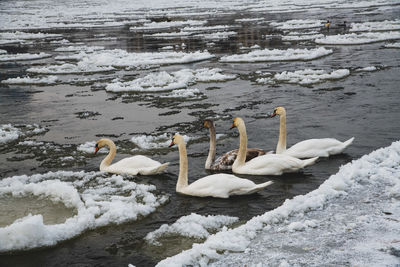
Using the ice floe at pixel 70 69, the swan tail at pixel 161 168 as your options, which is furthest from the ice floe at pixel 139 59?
the swan tail at pixel 161 168

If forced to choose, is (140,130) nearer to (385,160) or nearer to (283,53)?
(385,160)

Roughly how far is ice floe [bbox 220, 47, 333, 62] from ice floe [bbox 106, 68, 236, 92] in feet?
9.47

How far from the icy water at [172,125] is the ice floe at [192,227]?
0.15m

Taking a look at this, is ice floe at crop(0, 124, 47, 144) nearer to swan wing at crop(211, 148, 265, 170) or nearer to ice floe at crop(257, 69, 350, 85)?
swan wing at crop(211, 148, 265, 170)

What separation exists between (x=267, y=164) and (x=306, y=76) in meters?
8.18

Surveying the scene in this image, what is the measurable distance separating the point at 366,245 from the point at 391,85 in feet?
31.9

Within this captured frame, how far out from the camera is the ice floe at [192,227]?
5938 mm

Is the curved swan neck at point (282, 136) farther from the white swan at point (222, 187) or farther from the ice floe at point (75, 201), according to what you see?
the ice floe at point (75, 201)

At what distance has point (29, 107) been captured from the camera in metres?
14.2

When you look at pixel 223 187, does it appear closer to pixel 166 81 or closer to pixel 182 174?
pixel 182 174

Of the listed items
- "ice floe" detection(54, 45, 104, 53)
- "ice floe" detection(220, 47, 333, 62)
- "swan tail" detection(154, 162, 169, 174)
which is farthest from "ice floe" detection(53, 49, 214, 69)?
"swan tail" detection(154, 162, 169, 174)

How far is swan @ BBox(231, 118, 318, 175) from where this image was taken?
7707mm

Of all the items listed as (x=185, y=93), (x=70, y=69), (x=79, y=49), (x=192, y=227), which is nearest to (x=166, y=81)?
(x=185, y=93)

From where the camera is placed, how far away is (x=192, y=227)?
19.9ft
